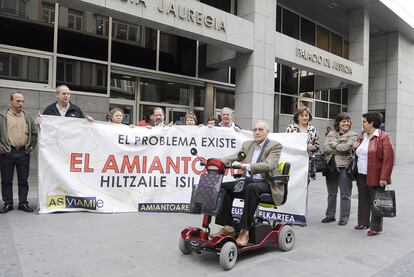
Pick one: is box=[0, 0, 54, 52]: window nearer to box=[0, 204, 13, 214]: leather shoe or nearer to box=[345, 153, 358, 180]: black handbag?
box=[0, 204, 13, 214]: leather shoe

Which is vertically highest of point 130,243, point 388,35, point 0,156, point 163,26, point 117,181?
point 388,35

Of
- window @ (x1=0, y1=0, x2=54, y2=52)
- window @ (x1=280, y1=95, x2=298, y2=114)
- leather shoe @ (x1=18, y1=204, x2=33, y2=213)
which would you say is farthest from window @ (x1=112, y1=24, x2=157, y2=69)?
window @ (x1=280, y1=95, x2=298, y2=114)

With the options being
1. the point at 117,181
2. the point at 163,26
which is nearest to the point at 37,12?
the point at 163,26

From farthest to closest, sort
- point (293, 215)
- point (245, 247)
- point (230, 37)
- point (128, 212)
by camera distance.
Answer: point (230, 37) < point (128, 212) < point (293, 215) < point (245, 247)

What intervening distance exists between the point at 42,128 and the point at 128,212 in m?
2.01

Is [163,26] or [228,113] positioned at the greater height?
[163,26]

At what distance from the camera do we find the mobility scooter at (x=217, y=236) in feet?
12.8

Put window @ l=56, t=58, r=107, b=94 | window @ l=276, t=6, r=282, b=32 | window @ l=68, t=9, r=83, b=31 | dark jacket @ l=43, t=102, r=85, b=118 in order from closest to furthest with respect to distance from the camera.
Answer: dark jacket @ l=43, t=102, r=85, b=118 → window @ l=56, t=58, r=107, b=94 → window @ l=68, t=9, r=83, b=31 → window @ l=276, t=6, r=282, b=32

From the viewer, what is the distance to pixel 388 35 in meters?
22.4

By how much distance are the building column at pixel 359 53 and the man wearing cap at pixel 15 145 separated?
1620cm

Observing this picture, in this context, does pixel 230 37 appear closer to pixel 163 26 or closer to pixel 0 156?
pixel 163 26

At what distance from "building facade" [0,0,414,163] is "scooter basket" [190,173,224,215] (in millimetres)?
6339

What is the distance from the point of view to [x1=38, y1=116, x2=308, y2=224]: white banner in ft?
20.1

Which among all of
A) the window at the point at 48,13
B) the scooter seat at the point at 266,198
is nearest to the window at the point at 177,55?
the window at the point at 48,13
